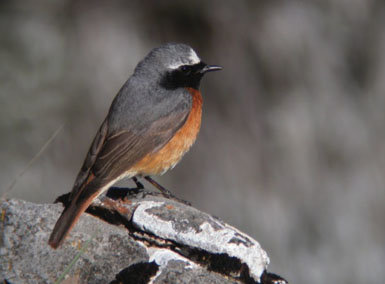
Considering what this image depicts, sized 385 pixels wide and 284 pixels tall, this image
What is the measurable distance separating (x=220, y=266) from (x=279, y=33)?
5327 mm

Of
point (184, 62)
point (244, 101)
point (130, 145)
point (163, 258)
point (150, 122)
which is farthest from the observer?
point (244, 101)

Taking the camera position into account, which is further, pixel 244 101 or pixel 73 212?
pixel 244 101

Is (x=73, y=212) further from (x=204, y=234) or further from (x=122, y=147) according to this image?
(x=122, y=147)

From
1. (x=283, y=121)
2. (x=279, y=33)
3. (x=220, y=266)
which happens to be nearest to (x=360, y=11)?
(x=279, y=33)

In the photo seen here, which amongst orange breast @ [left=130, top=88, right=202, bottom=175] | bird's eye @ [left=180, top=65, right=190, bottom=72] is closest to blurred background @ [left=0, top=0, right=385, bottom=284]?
bird's eye @ [left=180, top=65, right=190, bottom=72]

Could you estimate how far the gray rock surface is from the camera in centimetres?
426

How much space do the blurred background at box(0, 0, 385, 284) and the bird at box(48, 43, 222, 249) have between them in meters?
2.50

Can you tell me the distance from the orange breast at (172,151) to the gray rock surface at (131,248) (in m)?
1.07

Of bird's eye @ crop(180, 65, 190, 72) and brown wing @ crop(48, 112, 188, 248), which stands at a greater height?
bird's eye @ crop(180, 65, 190, 72)

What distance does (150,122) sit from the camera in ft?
20.0

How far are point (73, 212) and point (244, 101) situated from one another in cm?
502

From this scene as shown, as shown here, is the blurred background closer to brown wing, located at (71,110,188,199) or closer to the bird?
the bird

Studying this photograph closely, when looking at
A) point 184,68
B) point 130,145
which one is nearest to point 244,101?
point 184,68

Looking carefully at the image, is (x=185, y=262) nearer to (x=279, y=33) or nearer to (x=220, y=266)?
(x=220, y=266)
